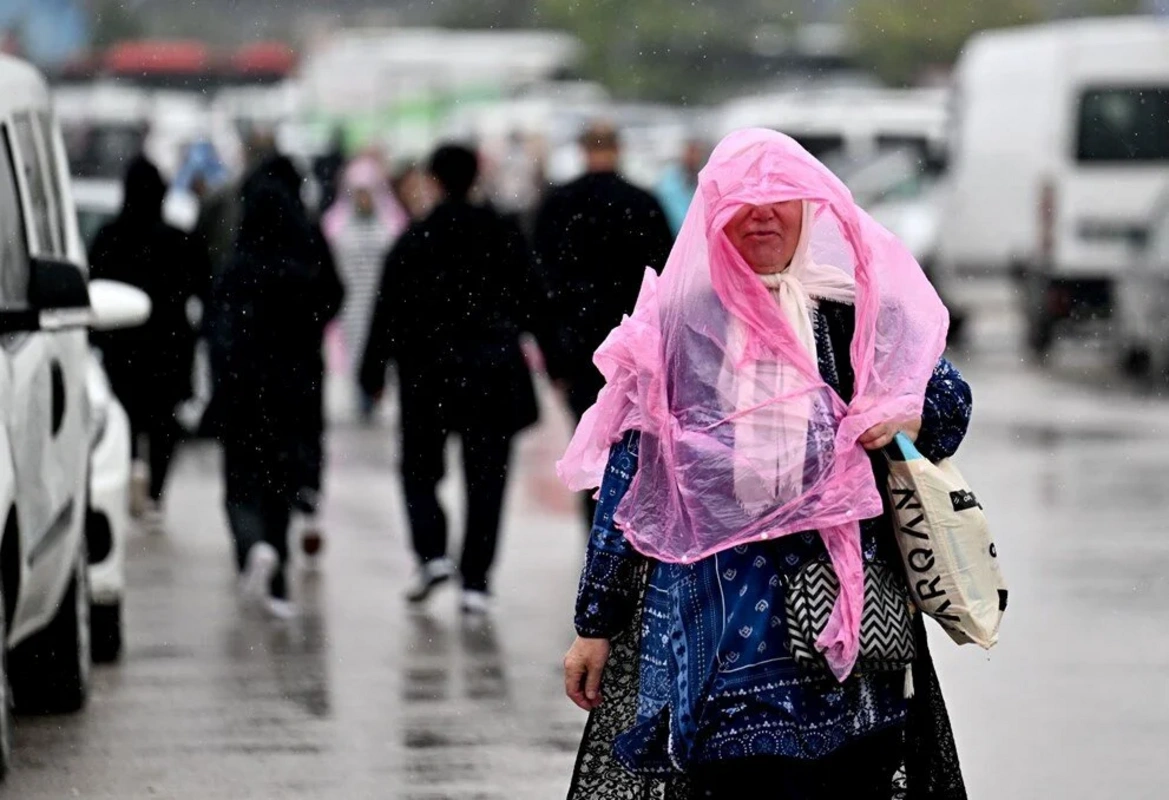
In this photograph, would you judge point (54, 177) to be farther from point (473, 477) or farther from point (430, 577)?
point (430, 577)

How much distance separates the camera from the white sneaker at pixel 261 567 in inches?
459

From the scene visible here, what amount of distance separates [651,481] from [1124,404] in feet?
57.0

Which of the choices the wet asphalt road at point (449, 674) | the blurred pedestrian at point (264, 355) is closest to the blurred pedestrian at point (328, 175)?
the wet asphalt road at point (449, 674)

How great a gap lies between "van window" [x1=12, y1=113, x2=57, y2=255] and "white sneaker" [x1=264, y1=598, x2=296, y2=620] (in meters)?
2.46

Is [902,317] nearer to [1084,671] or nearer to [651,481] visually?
[651,481]

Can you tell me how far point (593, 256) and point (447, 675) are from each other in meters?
1.85

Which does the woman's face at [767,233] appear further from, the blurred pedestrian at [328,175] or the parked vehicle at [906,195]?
the blurred pedestrian at [328,175]

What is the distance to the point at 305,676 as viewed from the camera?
10039 millimetres

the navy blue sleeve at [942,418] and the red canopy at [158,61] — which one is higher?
the navy blue sleeve at [942,418]

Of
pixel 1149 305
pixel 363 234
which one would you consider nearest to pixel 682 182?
pixel 363 234

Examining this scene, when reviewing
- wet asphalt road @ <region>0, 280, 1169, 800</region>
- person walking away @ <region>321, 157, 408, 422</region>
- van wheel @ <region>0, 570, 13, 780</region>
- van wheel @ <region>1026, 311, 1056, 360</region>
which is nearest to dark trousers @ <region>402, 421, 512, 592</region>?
wet asphalt road @ <region>0, 280, 1169, 800</region>

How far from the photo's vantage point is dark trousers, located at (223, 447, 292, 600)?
11.9 m

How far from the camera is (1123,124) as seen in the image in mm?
27500

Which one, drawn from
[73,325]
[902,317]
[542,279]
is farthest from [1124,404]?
[902,317]
